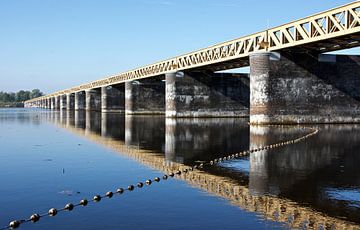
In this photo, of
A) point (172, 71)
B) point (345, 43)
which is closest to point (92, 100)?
point (172, 71)

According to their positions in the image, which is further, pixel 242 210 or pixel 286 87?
pixel 286 87

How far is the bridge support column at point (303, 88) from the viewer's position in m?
36.4

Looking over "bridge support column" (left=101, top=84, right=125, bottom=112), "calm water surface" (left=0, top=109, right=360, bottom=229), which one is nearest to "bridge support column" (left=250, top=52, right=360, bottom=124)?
"calm water surface" (left=0, top=109, right=360, bottom=229)

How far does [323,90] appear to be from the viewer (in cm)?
3803

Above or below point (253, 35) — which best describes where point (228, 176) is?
below

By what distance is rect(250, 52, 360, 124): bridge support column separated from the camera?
36375 mm

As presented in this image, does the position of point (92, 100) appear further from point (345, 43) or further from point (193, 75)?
point (345, 43)

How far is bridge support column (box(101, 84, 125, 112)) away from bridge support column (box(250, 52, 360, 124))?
5656 cm

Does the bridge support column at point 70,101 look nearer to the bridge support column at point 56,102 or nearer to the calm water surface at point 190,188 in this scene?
the bridge support column at point 56,102

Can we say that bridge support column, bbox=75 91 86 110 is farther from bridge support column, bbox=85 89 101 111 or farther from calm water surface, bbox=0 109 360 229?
calm water surface, bbox=0 109 360 229

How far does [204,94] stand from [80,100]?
72.5 meters

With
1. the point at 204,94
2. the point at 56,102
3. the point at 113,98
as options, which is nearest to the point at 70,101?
the point at 56,102

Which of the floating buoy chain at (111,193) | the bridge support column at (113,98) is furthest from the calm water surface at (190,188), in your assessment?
the bridge support column at (113,98)

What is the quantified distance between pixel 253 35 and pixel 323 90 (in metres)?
7.77
